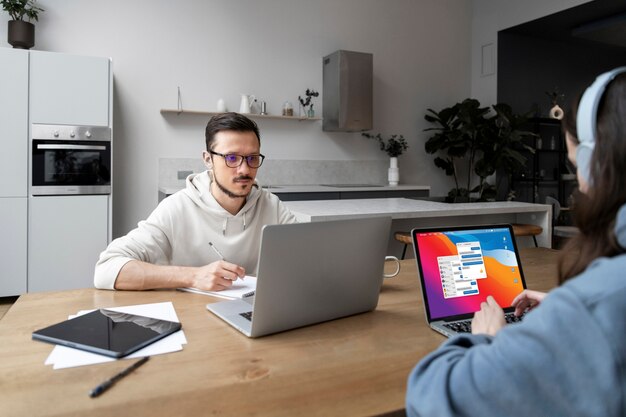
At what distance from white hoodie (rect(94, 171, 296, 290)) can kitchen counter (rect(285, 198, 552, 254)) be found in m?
0.70

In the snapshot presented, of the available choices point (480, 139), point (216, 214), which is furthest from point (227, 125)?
point (480, 139)

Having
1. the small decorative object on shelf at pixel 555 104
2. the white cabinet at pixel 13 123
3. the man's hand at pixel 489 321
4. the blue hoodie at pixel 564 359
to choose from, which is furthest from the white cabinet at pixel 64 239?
the small decorative object on shelf at pixel 555 104

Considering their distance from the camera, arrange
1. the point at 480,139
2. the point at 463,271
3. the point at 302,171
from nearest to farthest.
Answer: the point at 463,271
the point at 302,171
the point at 480,139

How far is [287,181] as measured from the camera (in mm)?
5449

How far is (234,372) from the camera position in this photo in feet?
3.02

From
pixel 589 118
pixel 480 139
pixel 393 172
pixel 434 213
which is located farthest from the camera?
pixel 393 172

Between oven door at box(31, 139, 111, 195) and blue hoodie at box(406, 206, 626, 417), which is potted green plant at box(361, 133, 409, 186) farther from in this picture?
blue hoodie at box(406, 206, 626, 417)

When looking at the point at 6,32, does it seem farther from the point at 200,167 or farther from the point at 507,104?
the point at 507,104

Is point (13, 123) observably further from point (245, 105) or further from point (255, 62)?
point (255, 62)

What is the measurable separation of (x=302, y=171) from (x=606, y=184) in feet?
16.2

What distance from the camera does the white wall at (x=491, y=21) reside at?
563 cm

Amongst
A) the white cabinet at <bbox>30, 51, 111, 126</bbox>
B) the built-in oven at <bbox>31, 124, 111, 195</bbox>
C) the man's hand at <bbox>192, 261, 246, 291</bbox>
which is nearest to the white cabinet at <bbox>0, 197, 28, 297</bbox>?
the built-in oven at <bbox>31, 124, 111, 195</bbox>

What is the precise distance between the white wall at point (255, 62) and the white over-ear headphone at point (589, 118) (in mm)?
4588

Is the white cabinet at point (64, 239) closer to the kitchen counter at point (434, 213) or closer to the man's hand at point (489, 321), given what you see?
the kitchen counter at point (434, 213)
